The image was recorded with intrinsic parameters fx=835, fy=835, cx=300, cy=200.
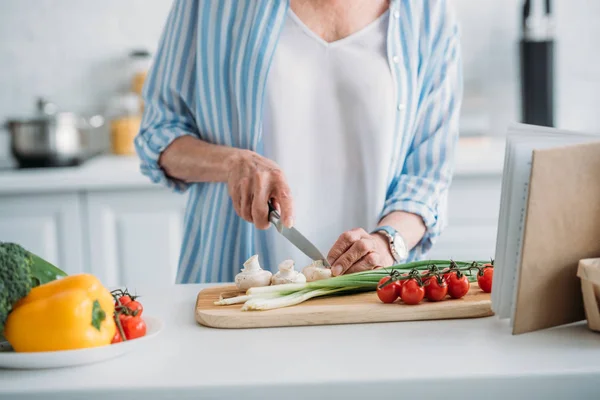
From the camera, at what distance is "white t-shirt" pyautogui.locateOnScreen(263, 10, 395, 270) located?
64.2 inches

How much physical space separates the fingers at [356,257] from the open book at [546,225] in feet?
1.10

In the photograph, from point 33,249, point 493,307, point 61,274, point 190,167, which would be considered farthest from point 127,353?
point 33,249

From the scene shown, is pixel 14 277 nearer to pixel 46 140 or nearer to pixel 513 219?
pixel 513 219

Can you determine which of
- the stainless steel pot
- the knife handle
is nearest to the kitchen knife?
the knife handle

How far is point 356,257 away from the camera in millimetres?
1385

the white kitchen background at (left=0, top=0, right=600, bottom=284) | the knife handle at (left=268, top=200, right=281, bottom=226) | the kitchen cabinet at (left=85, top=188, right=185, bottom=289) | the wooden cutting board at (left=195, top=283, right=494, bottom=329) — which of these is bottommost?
the kitchen cabinet at (left=85, top=188, right=185, bottom=289)

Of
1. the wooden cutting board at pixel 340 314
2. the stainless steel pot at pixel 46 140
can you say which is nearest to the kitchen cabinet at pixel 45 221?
the stainless steel pot at pixel 46 140

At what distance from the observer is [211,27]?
163 centimetres

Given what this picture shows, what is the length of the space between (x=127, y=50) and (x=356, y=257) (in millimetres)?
2161

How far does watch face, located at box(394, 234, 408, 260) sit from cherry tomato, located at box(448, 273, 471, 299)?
311 millimetres

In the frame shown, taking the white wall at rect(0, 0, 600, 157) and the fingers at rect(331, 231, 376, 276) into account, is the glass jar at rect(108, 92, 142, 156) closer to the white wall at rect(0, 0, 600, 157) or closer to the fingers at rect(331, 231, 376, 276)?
the white wall at rect(0, 0, 600, 157)

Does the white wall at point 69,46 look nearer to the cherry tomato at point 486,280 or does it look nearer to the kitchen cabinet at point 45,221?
the kitchen cabinet at point 45,221

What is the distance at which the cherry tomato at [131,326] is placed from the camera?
1031mm

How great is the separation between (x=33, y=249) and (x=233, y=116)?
1.33 metres
